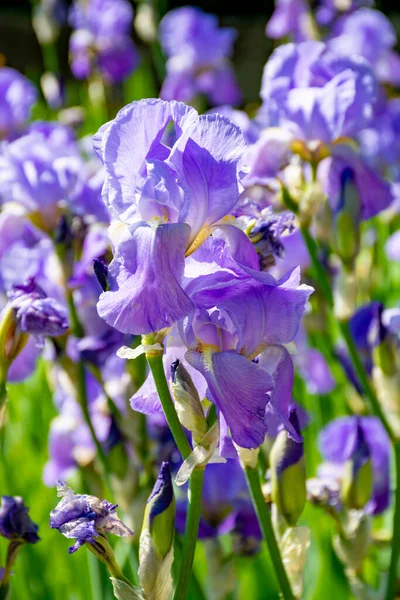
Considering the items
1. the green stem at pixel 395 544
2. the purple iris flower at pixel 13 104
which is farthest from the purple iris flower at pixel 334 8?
the green stem at pixel 395 544

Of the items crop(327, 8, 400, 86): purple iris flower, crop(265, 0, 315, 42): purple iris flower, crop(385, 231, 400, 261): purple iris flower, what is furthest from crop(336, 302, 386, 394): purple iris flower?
crop(265, 0, 315, 42): purple iris flower

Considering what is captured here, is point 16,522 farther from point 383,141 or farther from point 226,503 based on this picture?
point 383,141

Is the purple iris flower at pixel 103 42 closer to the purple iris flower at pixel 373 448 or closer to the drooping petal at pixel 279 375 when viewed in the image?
the purple iris flower at pixel 373 448

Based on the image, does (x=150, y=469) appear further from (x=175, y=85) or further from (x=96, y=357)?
(x=175, y=85)

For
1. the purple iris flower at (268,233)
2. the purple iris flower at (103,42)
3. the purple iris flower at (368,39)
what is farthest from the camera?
the purple iris flower at (103,42)

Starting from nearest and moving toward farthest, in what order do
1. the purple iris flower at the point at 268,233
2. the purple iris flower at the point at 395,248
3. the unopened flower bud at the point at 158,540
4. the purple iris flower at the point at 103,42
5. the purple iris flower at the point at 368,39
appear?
the unopened flower bud at the point at 158,540
the purple iris flower at the point at 268,233
the purple iris flower at the point at 395,248
the purple iris flower at the point at 368,39
the purple iris flower at the point at 103,42

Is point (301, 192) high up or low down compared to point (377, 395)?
up

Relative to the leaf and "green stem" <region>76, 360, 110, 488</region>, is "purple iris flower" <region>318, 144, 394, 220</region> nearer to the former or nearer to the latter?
"green stem" <region>76, 360, 110, 488</region>

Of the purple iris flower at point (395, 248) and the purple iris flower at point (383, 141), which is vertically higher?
the purple iris flower at point (383, 141)

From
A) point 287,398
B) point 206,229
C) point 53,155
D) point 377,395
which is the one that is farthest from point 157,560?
point 53,155
